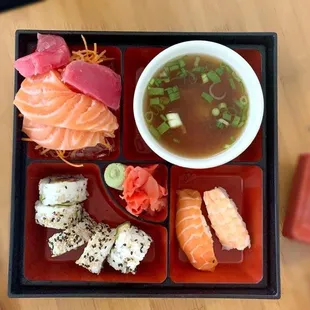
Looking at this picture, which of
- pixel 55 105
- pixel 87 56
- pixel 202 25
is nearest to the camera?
pixel 55 105

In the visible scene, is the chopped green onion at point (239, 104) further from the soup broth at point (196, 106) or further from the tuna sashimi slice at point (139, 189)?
the tuna sashimi slice at point (139, 189)

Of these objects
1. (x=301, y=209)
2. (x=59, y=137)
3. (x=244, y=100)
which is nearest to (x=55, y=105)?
(x=59, y=137)

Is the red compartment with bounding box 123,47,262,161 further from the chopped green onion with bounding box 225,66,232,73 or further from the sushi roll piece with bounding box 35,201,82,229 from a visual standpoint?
the sushi roll piece with bounding box 35,201,82,229

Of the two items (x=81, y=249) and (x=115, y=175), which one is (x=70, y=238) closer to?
(x=81, y=249)

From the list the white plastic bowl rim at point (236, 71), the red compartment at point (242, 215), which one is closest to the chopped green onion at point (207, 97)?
the white plastic bowl rim at point (236, 71)

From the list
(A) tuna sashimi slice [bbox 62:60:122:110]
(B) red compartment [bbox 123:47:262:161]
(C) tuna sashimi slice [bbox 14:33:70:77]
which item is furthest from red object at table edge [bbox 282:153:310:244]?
(C) tuna sashimi slice [bbox 14:33:70:77]

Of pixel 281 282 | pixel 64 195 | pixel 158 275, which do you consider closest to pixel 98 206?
pixel 64 195
